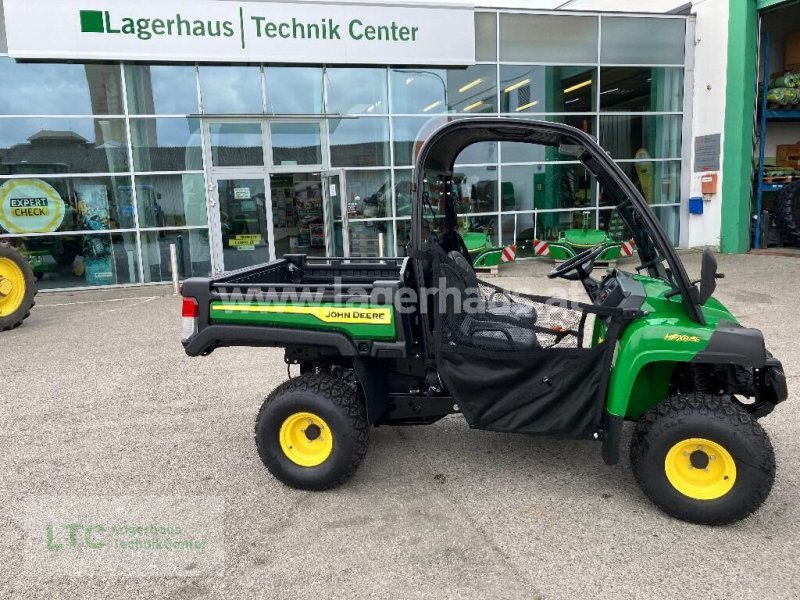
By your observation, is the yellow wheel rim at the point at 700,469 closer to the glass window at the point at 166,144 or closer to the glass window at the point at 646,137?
the glass window at the point at 166,144

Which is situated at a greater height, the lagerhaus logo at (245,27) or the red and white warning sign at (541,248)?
the lagerhaus logo at (245,27)

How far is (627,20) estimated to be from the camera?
44.1 ft

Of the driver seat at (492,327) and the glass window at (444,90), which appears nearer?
the driver seat at (492,327)

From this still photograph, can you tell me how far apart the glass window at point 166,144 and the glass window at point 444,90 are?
4.00 m

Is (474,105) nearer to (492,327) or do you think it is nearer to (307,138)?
(307,138)

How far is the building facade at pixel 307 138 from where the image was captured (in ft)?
36.4

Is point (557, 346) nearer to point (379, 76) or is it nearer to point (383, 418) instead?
point (383, 418)

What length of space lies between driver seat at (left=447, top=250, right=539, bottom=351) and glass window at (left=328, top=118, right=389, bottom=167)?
371 inches

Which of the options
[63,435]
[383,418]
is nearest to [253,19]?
[63,435]

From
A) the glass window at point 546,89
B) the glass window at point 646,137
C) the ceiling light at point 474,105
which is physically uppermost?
the glass window at point 546,89

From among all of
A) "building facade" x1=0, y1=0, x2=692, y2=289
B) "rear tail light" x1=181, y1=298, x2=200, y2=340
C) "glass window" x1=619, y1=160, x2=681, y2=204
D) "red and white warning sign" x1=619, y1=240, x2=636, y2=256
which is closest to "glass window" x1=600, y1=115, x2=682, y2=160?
"building facade" x1=0, y1=0, x2=692, y2=289

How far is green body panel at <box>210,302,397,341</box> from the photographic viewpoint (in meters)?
3.23

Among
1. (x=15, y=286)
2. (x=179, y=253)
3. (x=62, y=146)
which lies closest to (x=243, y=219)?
(x=179, y=253)

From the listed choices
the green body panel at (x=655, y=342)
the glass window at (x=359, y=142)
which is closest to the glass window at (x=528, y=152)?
the glass window at (x=359, y=142)
